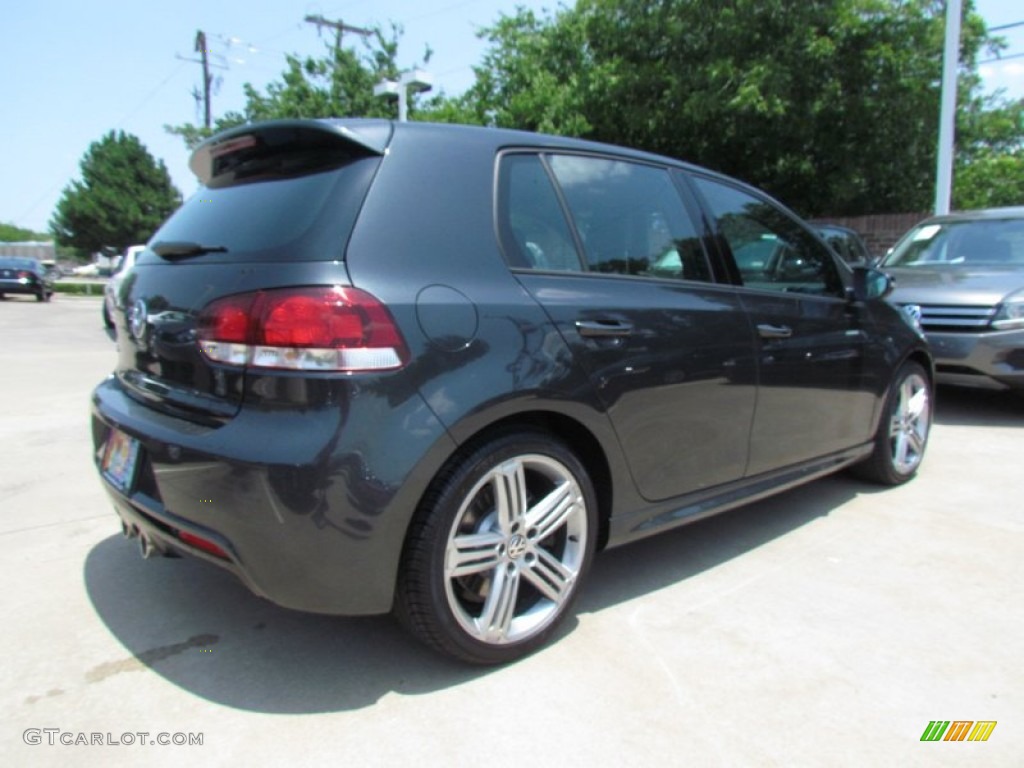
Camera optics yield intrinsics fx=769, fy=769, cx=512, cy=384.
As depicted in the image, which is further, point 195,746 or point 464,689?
point 464,689

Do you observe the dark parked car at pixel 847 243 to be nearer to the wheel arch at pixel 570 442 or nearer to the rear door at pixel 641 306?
the rear door at pixel 641 306

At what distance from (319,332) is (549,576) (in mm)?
1110

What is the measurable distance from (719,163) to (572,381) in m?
14.7

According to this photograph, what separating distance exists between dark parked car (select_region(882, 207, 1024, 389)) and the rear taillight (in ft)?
17.6

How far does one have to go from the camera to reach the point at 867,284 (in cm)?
391

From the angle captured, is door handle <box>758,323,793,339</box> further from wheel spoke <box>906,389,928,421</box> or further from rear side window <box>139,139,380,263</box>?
rear side window <box>139,139,380,263</box>

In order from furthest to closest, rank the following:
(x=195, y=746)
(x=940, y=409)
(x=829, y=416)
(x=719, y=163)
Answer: (x=719, y=163) → (x=940, y=409) → (x=829, y=416) → (x=195, y=746)

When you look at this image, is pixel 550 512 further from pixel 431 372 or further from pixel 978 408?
pixel 978 408

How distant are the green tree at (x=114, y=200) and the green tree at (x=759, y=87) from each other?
29.2 meters

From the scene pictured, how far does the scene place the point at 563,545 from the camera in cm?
263

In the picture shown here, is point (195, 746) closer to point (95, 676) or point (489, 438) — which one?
point (95, 676)

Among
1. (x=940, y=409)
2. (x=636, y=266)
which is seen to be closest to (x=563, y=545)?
(x=636, y=266)

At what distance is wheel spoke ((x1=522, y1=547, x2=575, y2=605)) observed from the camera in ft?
8.16

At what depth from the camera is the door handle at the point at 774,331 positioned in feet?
10.6
